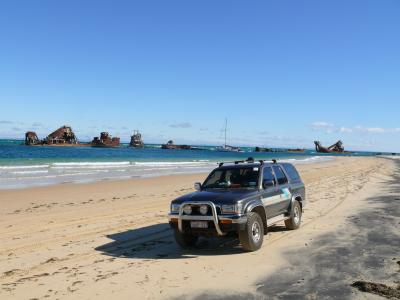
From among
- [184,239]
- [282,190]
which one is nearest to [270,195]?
[282,190]

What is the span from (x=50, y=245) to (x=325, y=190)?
51.6ft

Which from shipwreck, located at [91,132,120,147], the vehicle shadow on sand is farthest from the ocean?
shipwreck, located at [91,132,120,147]

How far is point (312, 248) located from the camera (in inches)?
351

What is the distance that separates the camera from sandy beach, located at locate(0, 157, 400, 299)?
629cm

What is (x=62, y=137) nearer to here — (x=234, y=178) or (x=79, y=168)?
(x=79, y=168)

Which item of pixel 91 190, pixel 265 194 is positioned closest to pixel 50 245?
pixel 265 194

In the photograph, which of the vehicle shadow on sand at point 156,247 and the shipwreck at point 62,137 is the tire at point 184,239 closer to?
the vehicle shadow on sand at point 156,247

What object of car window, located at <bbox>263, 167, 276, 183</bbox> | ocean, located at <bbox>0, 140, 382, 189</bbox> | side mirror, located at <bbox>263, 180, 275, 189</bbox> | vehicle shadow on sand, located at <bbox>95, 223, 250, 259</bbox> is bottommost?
ocean, located at <bbox>0, 140, 382, 189</bbox>

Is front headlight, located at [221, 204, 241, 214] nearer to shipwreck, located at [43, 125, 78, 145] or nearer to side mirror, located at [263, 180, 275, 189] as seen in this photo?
side mirror, located at [263, 180, 275, 189]

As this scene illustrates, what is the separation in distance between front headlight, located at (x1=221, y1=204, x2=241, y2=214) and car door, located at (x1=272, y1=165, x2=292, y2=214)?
2109 millimetres

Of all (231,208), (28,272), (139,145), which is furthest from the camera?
(139,145)

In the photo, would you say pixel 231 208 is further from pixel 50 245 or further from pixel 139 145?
pixel 139 145

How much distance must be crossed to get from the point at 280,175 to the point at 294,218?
3.75 feet

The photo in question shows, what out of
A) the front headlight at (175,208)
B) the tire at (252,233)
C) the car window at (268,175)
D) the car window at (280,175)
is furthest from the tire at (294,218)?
the front headlight at (175,208)
